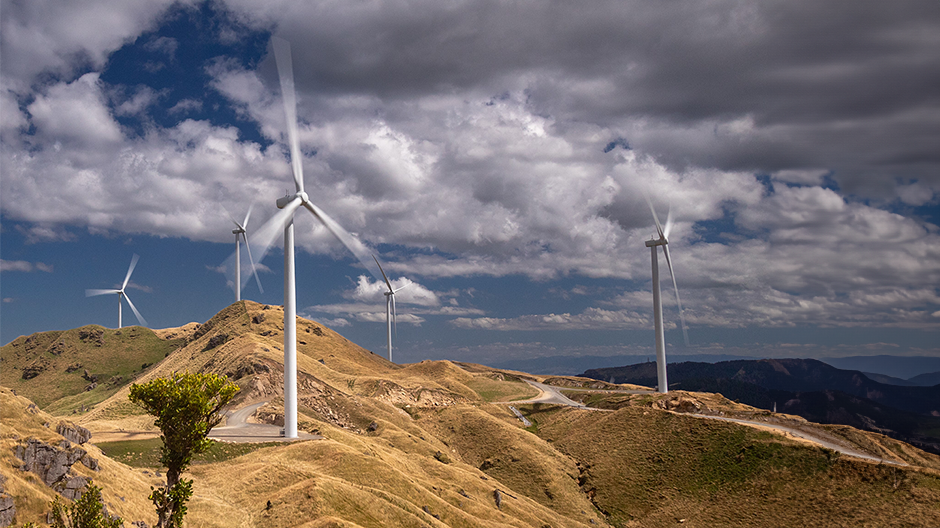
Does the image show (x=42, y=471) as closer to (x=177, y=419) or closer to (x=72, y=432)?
(x=72, y=432)

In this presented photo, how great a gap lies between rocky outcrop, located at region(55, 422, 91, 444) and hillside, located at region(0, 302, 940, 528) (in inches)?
39.3

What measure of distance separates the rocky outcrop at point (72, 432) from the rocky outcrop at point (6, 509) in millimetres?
10192

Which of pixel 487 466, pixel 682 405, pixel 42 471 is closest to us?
pixel 42 471

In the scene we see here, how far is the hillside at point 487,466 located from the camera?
57.9 metres

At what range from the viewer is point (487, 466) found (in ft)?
393

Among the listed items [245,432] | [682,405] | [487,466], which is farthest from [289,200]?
[682,405]

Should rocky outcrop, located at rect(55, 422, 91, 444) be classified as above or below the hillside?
above

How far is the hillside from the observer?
5794cm

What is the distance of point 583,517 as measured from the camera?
101 meters

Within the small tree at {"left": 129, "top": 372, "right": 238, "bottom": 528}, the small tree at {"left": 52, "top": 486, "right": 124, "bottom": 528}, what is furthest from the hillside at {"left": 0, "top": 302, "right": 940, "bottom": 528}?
the small tree at {"left": 129, "top": 372, "right": 238, "bottom": 528}

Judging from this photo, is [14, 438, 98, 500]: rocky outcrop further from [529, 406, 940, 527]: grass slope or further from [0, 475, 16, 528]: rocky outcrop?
[529, 406, 940, 527]: grass slope

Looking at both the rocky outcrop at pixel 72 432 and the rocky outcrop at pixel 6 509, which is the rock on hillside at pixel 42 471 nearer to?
the rocky outcrop at pixel 6 509

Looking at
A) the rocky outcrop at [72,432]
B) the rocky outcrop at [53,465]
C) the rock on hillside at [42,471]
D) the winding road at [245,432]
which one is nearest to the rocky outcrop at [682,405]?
the winding road at [245,432]

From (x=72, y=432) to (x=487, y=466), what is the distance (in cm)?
8571
